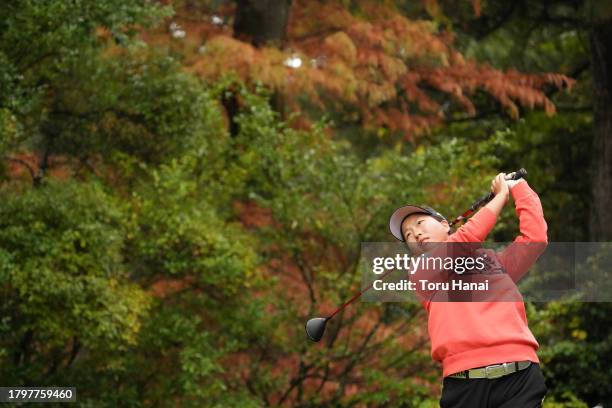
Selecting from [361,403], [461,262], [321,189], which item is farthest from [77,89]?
[461,262]

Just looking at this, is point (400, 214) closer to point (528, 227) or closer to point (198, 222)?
point (528, 227)

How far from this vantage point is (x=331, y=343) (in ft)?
29.7

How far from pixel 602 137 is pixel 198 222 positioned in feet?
20.5

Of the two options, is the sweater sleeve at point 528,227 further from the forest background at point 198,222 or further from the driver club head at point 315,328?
the forest background at point 198,222

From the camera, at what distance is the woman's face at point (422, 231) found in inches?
159

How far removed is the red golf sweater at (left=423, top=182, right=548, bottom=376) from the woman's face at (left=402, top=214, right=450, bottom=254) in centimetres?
9

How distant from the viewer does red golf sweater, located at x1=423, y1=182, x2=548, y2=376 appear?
3.81 meters

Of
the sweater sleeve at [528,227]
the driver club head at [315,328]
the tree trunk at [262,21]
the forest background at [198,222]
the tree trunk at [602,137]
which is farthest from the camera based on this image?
the tree trunk at [602,137]

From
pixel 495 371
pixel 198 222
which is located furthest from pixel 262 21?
pixel 495 371

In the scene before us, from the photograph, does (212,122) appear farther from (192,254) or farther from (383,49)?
(383,49)

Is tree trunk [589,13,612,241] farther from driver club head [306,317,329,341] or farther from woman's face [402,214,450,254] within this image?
woman's face [402,214,450,254]

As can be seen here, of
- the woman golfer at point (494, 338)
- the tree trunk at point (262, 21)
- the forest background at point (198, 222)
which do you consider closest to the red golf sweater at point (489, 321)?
the woman golfer at point (494, 338)

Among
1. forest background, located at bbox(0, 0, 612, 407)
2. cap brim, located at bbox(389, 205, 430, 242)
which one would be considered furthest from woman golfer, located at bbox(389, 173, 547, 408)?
forest background, located at bbox(0, 0, 612, 407)

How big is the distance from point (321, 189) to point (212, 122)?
1.10m
